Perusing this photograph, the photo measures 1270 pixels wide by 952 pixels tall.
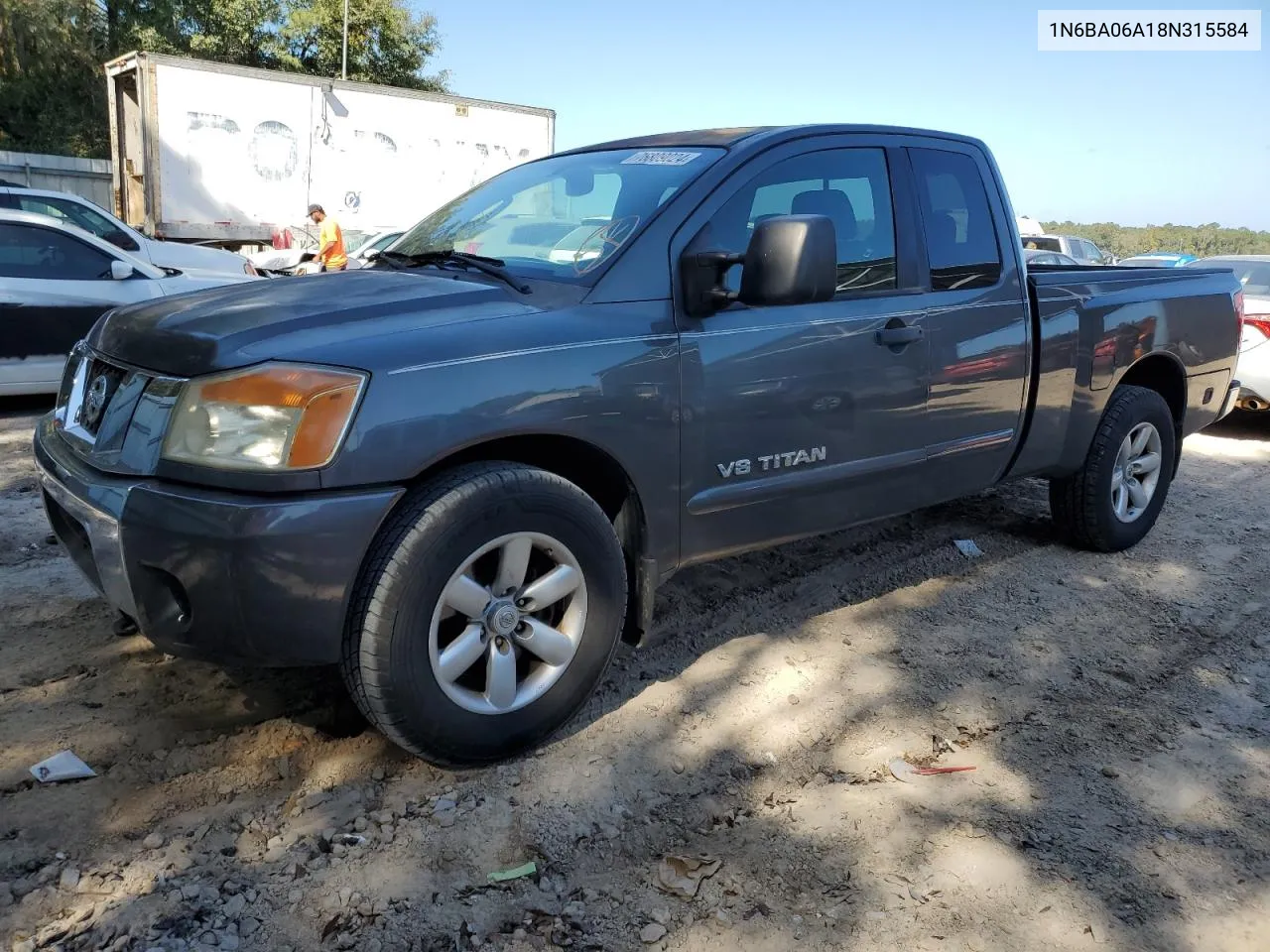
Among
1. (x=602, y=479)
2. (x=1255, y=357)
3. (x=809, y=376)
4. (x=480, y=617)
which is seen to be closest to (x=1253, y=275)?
(x=1255, y=357)

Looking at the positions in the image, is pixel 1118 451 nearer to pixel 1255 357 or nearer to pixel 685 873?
pixel 685 873

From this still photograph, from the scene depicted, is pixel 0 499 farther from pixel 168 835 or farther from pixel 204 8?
pixel 204 8

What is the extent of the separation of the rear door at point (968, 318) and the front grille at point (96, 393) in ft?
8.62

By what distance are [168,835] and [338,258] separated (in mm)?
11037

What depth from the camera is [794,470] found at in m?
3.30

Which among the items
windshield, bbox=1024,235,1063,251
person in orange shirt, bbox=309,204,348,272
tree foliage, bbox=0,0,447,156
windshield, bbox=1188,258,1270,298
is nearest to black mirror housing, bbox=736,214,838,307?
windshield, bbox=1188,258,1270,298

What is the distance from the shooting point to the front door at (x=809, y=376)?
3082mm

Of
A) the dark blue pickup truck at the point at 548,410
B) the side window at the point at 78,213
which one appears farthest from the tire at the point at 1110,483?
the side window at the point at 78,213

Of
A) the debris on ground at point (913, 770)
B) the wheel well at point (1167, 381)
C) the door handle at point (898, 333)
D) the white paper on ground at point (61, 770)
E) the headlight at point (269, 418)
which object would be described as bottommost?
the debris on ground at point (913, 770)

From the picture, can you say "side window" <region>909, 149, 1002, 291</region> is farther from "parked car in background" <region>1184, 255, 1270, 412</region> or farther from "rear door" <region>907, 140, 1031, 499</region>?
"parked car in background" <region>1184, 255, 1270, 412</region>

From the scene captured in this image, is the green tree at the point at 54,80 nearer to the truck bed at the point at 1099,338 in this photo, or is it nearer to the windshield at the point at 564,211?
the windshield at the point at 564,211

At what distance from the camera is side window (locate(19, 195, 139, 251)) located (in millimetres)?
9875

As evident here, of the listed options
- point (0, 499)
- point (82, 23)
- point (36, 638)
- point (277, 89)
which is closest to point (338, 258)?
point (277, 89)

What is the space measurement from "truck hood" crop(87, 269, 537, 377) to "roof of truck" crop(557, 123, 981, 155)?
3.34 feet
